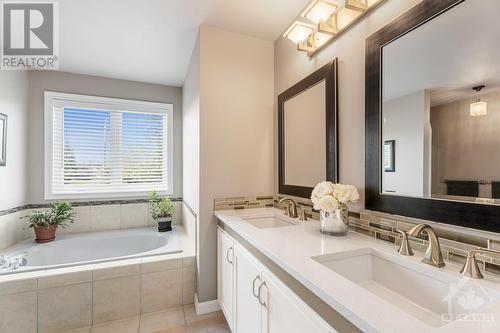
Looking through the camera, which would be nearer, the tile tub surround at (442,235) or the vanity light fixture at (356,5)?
the tile tub surround at (442,235)

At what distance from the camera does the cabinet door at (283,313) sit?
0.81 metres

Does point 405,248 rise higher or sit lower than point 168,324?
higher

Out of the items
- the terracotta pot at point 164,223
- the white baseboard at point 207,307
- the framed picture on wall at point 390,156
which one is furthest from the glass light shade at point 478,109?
the terracotta pot at point 164,223

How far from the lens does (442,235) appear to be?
3.19 feet

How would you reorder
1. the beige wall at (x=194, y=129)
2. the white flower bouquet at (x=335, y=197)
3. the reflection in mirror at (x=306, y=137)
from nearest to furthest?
the white flower bouquet at (x=335, y=197) < the reflection in mirror at (x=306, y=137) < the beige wall at (x=194, y=129)

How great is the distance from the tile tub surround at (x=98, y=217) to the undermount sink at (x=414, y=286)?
106 inches

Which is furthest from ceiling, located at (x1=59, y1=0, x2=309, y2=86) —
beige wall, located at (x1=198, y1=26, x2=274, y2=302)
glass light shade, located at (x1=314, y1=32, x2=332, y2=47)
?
glass light shade, located at (x1=314, y1=32, x2=332, y2=47)

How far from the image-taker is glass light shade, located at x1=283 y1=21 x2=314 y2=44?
5.37 feet

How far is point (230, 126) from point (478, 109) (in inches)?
63.0

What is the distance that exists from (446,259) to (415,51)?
0.93m

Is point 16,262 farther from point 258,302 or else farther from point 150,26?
point 150,26

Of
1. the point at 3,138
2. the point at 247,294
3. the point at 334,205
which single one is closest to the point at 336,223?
the point at 334,205

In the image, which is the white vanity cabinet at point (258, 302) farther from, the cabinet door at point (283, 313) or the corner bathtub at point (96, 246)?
the corner bathtub at point (96, 246)

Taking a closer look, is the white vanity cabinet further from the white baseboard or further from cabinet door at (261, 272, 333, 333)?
the white baseboard
